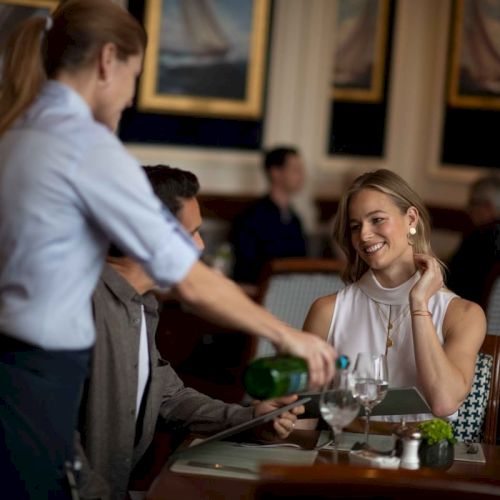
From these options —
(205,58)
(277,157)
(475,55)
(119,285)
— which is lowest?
(119,285)

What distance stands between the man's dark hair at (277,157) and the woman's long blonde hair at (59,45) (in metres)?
4.40

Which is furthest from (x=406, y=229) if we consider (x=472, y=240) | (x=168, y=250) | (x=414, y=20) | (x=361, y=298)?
(x=414, y=20)

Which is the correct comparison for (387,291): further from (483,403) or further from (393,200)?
(483,403)

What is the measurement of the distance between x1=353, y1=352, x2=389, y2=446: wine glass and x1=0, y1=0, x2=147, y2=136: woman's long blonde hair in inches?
31.9

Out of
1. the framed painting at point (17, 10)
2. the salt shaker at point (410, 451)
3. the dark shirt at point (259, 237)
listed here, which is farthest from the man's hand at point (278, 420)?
the dark shirt at point (259, 237)

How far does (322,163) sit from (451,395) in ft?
15.0

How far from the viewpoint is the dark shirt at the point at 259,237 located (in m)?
6.44

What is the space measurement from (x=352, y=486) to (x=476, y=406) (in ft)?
4.82

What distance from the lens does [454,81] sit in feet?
23.4

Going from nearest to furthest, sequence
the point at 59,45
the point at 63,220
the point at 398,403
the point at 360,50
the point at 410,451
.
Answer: the point at 63,220 < the point at 59,45 < the point at 410,451 < the point at 398,403 < the point at 360,50

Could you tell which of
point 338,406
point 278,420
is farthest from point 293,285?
point 338,406

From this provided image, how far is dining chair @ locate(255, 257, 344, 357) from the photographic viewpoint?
4.32 meters

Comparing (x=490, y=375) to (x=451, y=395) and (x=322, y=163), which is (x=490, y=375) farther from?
(x=322, y=163)

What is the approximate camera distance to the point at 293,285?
4.38m
